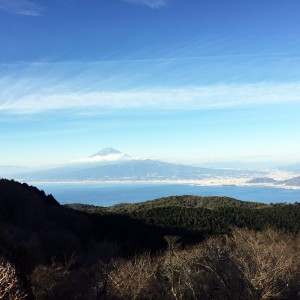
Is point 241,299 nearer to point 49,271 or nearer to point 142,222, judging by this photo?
point 49,271

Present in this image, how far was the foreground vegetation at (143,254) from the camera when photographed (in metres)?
21.7

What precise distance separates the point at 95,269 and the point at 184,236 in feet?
Answer: 79.2

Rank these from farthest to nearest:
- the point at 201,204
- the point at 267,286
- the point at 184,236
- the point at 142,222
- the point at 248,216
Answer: the point at 201,204 < the point at 248,216 < the point at 142,222 < the point at 184,236 < the point at 267,286

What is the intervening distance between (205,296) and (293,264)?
6803mm

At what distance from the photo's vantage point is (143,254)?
37.8 meters

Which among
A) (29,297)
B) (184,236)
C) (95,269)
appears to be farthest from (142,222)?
(29,297)

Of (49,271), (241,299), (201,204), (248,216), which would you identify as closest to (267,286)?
(241,299)

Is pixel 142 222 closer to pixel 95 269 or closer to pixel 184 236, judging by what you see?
pixel 184 236

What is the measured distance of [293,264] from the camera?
25.4 metres

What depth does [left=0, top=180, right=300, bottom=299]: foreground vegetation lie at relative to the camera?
71.1 feet

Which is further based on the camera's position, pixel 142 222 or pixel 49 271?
pixel 142 222

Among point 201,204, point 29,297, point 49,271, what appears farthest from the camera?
point 201,204

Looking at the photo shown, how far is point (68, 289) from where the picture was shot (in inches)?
882

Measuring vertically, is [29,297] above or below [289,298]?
above
